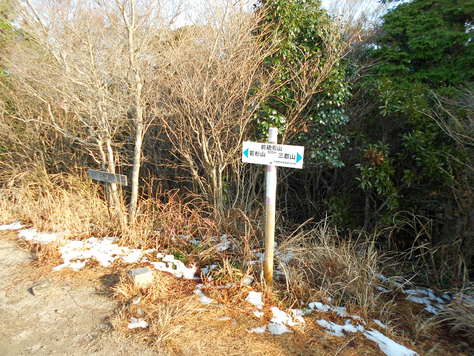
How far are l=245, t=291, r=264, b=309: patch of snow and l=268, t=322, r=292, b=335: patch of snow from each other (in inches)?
10.8

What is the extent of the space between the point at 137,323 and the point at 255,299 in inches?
45.3

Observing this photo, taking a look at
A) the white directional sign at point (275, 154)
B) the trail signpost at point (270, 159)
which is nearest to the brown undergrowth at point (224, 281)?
the trail signpost at point (270, 159)

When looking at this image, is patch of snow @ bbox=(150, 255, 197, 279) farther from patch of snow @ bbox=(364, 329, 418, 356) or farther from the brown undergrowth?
patch of snow @ bbox=(364, 329, 418, 356)

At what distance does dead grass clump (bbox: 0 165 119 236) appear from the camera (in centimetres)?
471

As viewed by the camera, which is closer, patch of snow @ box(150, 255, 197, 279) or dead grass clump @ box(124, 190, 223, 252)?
patch of snow @ box(150, 255, 197, 279)

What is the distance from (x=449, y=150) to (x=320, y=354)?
3.01 metres

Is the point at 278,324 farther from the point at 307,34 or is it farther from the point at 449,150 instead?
the point at 307,34

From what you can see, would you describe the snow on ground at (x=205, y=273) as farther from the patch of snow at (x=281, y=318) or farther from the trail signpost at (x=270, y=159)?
the trail signpost at (x=270, y=159)

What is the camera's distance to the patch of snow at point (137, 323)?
8.48ft

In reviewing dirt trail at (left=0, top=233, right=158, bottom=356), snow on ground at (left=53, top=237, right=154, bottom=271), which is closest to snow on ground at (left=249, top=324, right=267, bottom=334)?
dirt trail at (left=0, top=233, right=158, bottom=356)

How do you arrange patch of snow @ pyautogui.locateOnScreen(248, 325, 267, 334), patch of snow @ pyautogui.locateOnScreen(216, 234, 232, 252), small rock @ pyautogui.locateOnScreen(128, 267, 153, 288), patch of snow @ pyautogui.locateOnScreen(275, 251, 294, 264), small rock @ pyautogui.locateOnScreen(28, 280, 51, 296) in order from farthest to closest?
patch of snow @ pyautogui.locateOnScreen(216, 234, 232, 252) → patch of snow @ pyautogui.locateOnScreen(275, 251, 294, 264) → small rock @ pyautogui.locateOnScreen(28, 280, 51, 296) → small rock @ pyautogui.locateOnScreen(128, 267, 153, 288) → patch of snow @ pyautogui.locateOnScreen(248, 325, 267, 334)

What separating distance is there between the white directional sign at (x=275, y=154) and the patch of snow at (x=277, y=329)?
1.46 m

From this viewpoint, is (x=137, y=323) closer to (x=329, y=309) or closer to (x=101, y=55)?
(x=329, y=309)

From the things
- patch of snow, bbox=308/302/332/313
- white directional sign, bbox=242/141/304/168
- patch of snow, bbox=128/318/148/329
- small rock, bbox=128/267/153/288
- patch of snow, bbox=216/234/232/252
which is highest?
white directional sign, bbox=242/141/304/168
